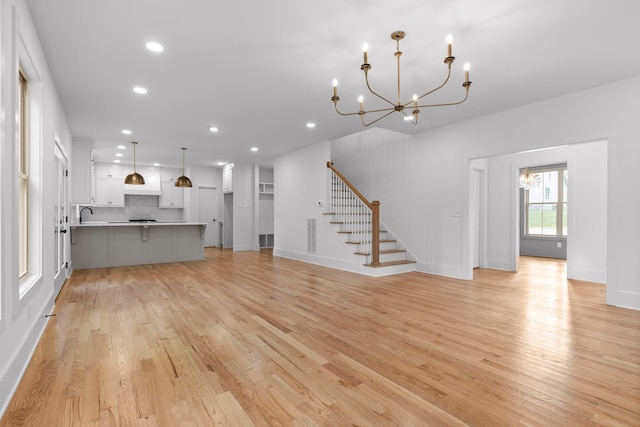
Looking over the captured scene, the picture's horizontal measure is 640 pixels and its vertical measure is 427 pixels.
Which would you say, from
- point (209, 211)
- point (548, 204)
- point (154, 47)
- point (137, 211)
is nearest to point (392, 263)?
point (154, 47)

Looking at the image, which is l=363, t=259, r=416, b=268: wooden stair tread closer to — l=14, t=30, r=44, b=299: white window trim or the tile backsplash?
l=14, t=30, r=44, b=299: white window trim

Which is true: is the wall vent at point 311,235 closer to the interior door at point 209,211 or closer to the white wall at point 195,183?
the white wall at point 195,183

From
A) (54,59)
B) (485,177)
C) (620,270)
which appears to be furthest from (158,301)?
(485,177)

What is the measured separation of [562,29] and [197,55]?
→ 11.3 ft

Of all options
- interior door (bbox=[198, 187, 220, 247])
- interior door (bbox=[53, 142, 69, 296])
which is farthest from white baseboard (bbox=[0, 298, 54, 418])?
interior door (bbox=[198, 187, 220, 247])

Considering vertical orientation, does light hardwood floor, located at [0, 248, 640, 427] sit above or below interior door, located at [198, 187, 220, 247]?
below

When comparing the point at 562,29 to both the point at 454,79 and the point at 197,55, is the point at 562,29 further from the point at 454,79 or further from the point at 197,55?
the point at 197,55

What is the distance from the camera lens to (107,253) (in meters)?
6.83

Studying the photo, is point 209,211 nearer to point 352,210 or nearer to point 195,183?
point 195,183

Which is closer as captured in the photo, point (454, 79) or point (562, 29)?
point (562, 29)

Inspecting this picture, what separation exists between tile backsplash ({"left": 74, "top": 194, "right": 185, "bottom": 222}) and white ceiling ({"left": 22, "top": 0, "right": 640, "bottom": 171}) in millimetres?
5635

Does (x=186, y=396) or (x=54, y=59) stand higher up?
(x=54, y=59)

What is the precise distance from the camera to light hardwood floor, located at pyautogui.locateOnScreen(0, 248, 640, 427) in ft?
5.72

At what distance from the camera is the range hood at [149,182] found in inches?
398
